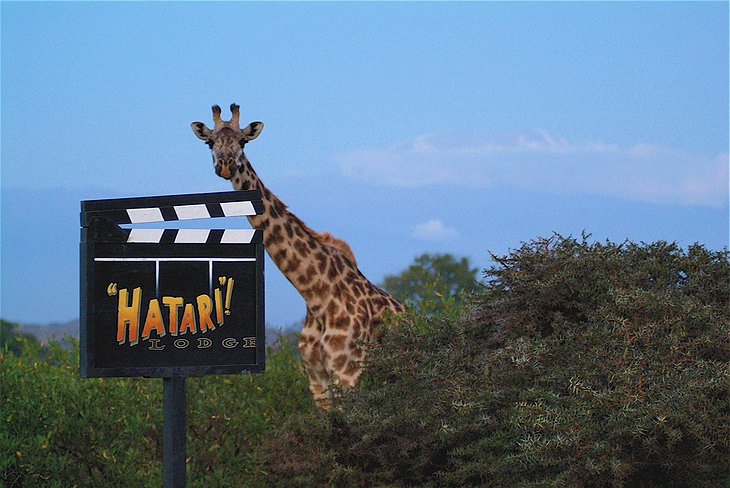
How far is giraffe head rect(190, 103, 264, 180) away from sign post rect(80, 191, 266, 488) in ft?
9.86

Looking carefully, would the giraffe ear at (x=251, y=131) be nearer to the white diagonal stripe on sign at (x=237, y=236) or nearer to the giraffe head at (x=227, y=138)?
the giraffe head at (x=227, y=138)

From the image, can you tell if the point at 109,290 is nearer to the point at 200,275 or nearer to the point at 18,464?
the point at 200,275

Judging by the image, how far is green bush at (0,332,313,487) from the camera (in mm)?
8891

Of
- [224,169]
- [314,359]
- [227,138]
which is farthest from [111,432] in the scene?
[227,138]

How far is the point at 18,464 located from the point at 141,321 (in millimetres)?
2947

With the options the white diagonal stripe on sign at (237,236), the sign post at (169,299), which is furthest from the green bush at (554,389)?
the white diagonal stripe on sign at (237,236)

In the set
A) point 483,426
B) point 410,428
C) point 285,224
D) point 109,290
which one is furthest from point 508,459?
point 285,224

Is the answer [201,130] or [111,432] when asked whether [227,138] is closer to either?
[201,130]

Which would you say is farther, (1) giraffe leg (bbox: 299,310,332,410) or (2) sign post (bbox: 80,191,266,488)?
(1) giraffe leg (bbox: 299,310,332,410)

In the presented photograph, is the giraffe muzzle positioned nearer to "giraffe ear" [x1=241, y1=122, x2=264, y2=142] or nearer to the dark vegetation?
"giraffe ear" [x1=241, y1=122, x2=264, y2=142]

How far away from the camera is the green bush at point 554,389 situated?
7426 millimetres

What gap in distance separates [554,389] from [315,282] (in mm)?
3664

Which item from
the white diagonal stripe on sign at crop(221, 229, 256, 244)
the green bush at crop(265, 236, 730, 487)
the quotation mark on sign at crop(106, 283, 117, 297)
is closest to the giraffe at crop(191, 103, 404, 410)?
the green bush at crop(265, 236, 730, 487)

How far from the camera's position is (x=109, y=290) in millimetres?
6875
